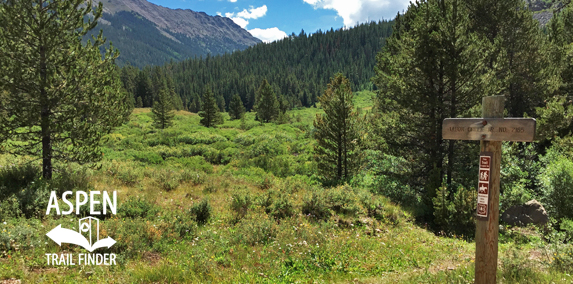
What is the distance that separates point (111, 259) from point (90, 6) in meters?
9.67

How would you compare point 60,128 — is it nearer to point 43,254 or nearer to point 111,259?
point 43,254

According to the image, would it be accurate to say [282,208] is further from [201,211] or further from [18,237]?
[18,237]

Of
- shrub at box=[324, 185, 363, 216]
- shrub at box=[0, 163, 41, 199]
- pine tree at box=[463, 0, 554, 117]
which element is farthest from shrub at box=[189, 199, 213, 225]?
pine tree at box=[463, 0, 554, 117]

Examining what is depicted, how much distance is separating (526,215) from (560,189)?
1607mm

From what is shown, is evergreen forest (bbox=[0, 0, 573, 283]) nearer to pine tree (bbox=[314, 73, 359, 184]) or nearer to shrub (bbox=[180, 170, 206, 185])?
pine tree (bbox=[314, 73, 359, 184])

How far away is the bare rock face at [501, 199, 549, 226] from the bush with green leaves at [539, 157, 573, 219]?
1.69 ft

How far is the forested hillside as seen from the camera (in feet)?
360

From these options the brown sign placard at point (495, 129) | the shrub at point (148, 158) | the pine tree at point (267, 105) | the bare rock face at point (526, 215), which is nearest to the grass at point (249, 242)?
the bare rock face at point (526, 215)

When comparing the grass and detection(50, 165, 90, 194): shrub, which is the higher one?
detection(50, 165, 90, 194): shrub

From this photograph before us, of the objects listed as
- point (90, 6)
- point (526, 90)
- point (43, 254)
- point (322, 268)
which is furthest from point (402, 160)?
point (90, 6)

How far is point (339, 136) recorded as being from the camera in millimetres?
17016

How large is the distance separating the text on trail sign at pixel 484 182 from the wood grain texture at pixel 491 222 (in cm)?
6

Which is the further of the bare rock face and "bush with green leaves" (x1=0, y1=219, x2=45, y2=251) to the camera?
the bare rock face

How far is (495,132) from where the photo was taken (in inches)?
165
